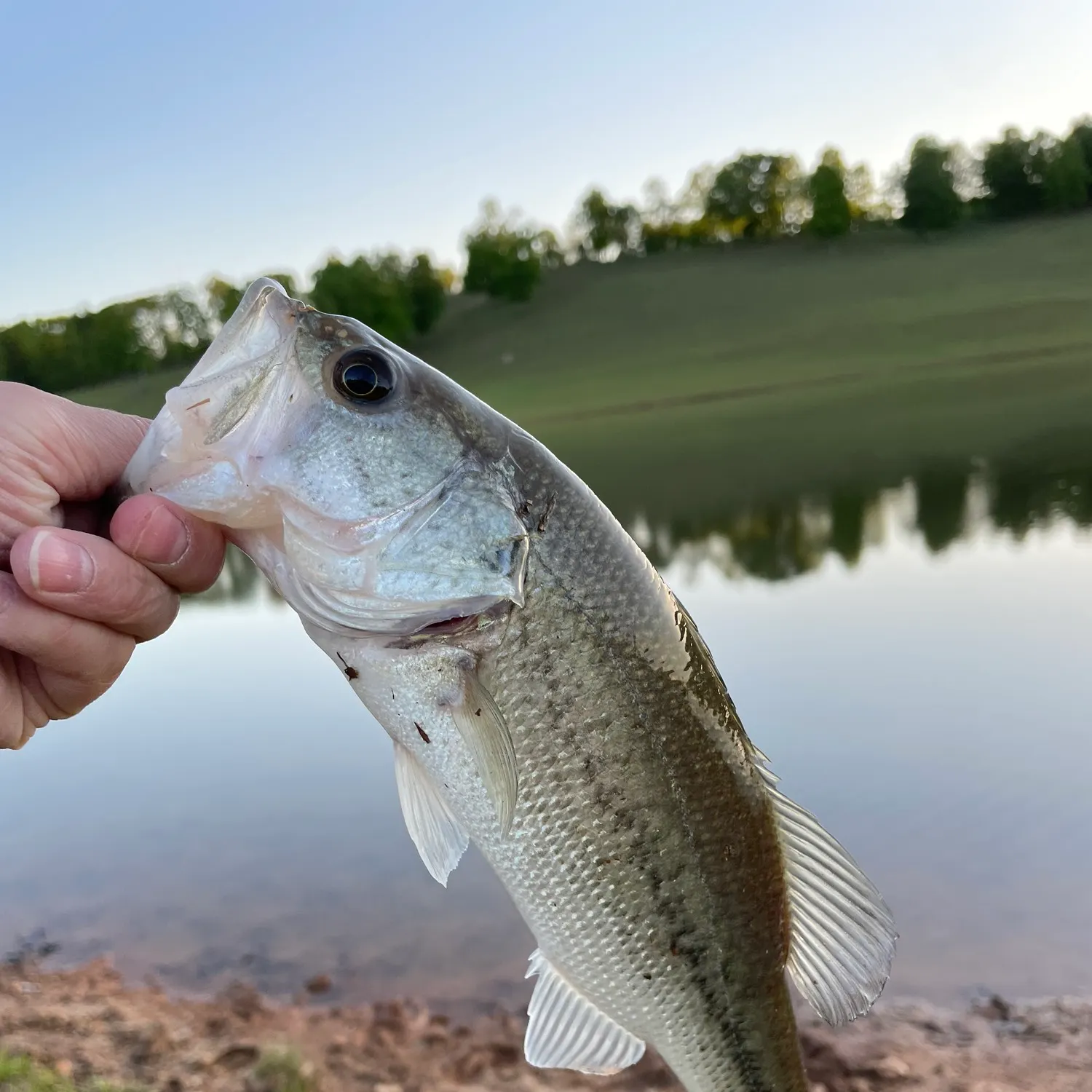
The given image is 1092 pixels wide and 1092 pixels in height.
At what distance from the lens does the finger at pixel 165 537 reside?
196 cm

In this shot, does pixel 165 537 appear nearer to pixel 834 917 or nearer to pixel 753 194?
pixel 834 917

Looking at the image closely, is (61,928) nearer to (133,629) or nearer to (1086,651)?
(133,629)

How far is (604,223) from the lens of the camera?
74.8 metres

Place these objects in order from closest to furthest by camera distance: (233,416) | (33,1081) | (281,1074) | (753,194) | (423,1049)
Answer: (233,416) < (33,1081) < (281,1074) < (423,1049) < (753,194)

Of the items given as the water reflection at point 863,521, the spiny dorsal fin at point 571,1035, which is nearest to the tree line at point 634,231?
the water reflection at point 863,521

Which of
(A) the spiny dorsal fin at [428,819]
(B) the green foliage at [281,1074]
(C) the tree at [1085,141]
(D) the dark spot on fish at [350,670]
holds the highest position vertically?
(C) the tree at [1085,141]

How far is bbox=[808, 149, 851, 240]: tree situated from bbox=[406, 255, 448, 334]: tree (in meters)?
29.7

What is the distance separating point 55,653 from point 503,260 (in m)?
67.2

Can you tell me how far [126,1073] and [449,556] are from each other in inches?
144

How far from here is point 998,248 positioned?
180 ft

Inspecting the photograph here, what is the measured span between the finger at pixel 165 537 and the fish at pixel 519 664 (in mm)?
58

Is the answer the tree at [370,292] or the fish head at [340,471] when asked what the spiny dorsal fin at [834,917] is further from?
the tree at [370,292]

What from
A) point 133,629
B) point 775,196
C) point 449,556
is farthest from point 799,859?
point 775,196

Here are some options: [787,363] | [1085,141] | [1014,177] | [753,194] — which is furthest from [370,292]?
[1085,141]
